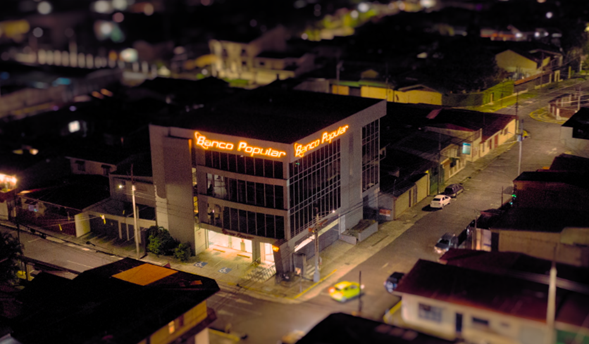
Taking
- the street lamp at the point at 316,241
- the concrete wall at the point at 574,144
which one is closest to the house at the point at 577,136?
the concrete wall at the point at 574,144

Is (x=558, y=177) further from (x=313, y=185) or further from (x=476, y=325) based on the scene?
(x=476, y=325)

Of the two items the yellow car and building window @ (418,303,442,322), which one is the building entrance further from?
building window @ (418,303,442,322)

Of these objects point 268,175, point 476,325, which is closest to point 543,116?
point 268,175

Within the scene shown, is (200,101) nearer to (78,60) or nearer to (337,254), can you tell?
(337,254)

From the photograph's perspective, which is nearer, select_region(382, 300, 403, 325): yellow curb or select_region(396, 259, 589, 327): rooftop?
select_region(396, 259, 589, 327): rooftop

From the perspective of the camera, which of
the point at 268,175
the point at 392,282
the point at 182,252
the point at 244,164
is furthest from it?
the point at 182,252

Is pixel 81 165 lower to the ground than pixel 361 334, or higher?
lower

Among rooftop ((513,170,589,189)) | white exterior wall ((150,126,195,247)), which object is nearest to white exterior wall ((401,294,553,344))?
white exterior wall ((150,126,195,247))
